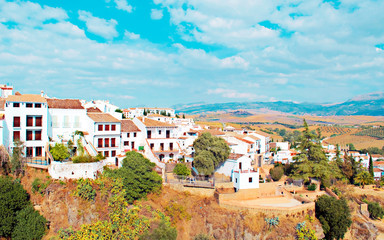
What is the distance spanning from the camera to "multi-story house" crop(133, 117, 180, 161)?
41438mm

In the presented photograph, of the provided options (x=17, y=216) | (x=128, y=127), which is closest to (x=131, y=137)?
(x=128, y=127)

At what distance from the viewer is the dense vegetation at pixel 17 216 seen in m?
25.0

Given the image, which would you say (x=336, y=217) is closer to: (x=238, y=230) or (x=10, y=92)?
(x=238, y=230)

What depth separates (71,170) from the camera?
2864cm

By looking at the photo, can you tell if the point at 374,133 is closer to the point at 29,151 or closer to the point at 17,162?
the point at 29,151

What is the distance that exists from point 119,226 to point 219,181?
15.0 metres

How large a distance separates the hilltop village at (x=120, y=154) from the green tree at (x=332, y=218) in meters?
1.14

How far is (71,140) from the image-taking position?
114 ft

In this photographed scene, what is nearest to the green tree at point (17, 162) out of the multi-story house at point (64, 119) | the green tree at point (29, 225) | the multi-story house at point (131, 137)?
the green tree at point (29, 225)

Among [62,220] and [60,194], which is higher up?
[60,194]

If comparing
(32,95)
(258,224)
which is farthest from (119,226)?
(32,95)

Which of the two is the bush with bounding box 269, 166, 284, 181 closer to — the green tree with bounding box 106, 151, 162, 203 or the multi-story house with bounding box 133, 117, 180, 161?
the multi-story house with bounding box 133, 117, 180, 161

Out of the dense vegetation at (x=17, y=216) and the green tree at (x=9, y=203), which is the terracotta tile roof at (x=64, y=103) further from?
the dense vegetation at (x=17, y=216)

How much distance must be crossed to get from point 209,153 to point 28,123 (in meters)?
22.6
